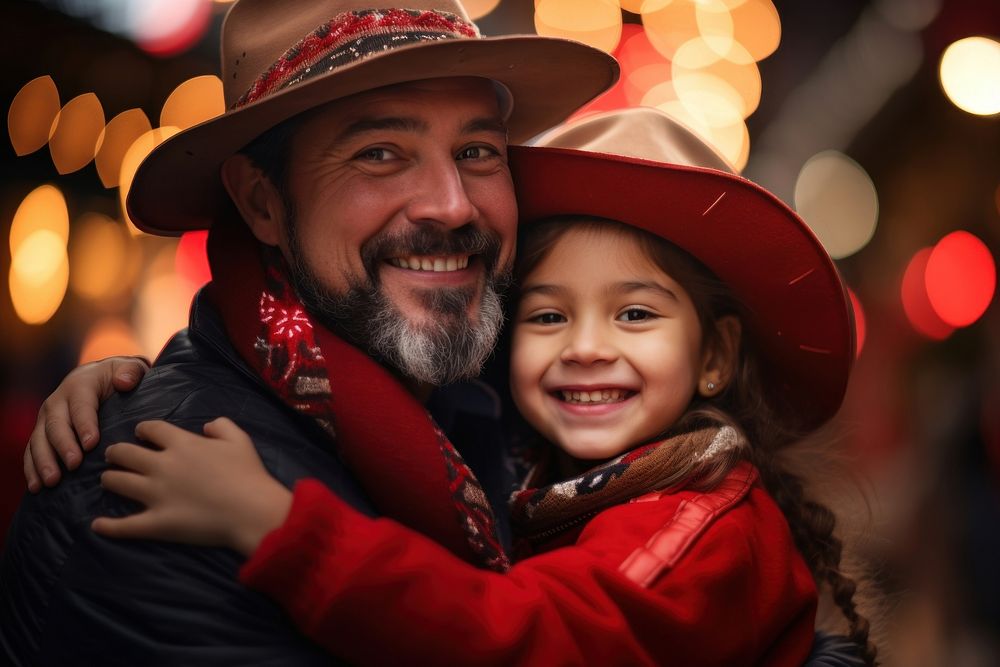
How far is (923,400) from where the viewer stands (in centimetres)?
796

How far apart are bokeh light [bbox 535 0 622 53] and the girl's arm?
7169mm

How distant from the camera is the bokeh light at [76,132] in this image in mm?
6270

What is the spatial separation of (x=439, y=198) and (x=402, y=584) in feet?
3.31

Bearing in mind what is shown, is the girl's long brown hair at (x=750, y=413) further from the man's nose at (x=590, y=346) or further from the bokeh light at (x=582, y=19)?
the bokeh light at (x=582, y=19)

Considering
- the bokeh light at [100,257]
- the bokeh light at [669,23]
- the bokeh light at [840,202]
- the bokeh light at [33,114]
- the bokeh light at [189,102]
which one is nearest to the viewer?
the bokeh light at [33,114]

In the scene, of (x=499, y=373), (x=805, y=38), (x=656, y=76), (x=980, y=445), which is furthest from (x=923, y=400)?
(x=499, y=373)

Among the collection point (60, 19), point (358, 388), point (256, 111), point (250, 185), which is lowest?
point (358, 388)

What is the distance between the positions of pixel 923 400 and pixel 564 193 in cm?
646

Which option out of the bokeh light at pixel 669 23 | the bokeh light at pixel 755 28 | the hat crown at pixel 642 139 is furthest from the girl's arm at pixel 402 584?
the bokeh light at pixel 669 23

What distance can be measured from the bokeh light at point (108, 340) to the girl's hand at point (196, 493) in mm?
6620

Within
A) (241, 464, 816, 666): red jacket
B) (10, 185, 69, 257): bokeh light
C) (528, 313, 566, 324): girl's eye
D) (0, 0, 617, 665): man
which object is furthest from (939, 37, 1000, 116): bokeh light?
(10, 185, 69, 257): bokeh light

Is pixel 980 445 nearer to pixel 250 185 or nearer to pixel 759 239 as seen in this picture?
pixel 759 239

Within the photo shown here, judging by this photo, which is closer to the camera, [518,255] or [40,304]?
[518,255]

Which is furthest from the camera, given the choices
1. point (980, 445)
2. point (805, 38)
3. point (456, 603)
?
point (805, 38)
